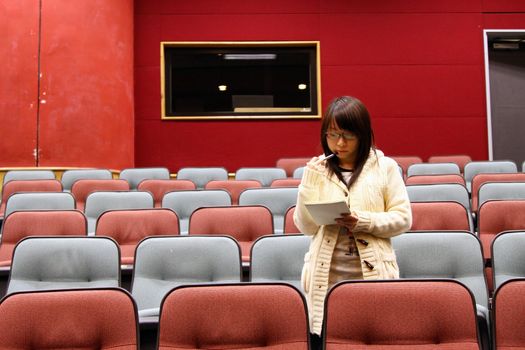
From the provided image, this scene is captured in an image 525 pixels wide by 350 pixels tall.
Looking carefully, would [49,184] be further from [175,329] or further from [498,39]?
[498,39]

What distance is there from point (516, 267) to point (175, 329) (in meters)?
0.85

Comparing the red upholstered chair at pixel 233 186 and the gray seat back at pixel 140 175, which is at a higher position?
the gray seat back at pixel 140 175

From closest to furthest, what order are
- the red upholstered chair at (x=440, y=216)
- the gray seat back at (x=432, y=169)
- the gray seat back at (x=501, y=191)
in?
the red upholstered chair at (x=440, y=216)
the gray seat back at (x=501, y=191)
the gray seat back at (x=432, y=169)

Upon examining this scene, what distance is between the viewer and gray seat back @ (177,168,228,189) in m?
3.13

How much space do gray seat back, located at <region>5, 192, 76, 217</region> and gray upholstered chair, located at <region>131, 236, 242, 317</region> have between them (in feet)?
2.88

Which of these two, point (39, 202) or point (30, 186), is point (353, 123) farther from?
point (30, 186)

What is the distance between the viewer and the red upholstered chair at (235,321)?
3.05ft

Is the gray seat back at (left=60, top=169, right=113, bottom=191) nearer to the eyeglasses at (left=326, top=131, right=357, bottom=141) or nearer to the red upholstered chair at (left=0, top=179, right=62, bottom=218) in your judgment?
the red upholstered chair at (left=0, top=179, right=62, bottom=218)

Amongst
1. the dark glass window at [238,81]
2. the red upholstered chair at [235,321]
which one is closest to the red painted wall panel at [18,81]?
the dark glass window at [238,81]

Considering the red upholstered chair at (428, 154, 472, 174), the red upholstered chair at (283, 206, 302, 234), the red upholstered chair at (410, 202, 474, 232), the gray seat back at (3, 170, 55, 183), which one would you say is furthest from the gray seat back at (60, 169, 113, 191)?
the red upholstered chair at (428, 154, 472, 174)

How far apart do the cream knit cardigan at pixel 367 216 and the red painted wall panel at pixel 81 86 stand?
2.81 metres

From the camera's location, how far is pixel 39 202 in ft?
7.24

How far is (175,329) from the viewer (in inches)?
36.7

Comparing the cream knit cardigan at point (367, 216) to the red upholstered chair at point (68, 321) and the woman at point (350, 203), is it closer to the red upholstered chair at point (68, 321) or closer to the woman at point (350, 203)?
the woman at point (350, 203)
